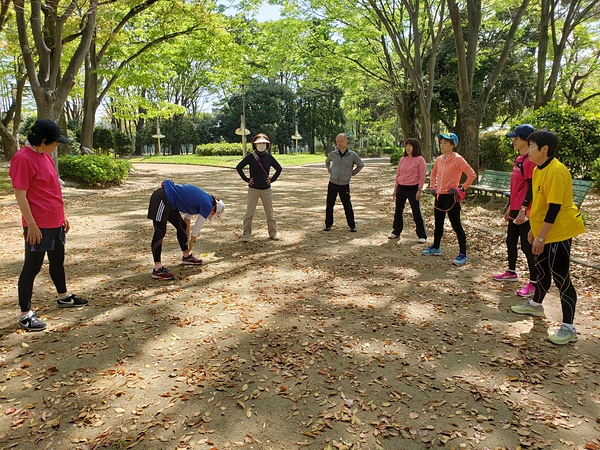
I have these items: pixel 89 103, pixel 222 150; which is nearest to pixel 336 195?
pixel 89 103

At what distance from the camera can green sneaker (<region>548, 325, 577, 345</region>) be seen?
3611mm

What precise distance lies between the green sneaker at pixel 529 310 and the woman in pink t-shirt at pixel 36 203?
4441mm

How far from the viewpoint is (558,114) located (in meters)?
10.1

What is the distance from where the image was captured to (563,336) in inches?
143

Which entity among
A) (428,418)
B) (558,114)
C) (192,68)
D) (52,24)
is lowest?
(428,418)

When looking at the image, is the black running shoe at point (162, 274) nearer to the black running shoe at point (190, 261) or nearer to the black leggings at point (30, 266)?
the black running shoe at point (190, 261)

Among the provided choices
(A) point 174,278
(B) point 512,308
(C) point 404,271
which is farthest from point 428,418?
(A) point 174,278

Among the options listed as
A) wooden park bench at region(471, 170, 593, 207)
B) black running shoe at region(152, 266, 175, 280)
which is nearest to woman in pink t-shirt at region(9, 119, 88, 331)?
black running shoe at region(152, 266, 175, 280)

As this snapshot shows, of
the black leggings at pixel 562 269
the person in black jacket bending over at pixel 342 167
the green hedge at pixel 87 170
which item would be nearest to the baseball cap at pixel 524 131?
the black leggings at pixel 562 269

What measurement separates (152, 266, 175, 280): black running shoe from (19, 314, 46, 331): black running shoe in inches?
59.7

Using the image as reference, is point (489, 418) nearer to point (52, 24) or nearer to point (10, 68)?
point (52, 24)

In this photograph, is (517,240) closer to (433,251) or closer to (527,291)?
(527,291)

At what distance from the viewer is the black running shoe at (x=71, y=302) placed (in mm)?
4312

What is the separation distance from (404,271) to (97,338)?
3.75 meters
